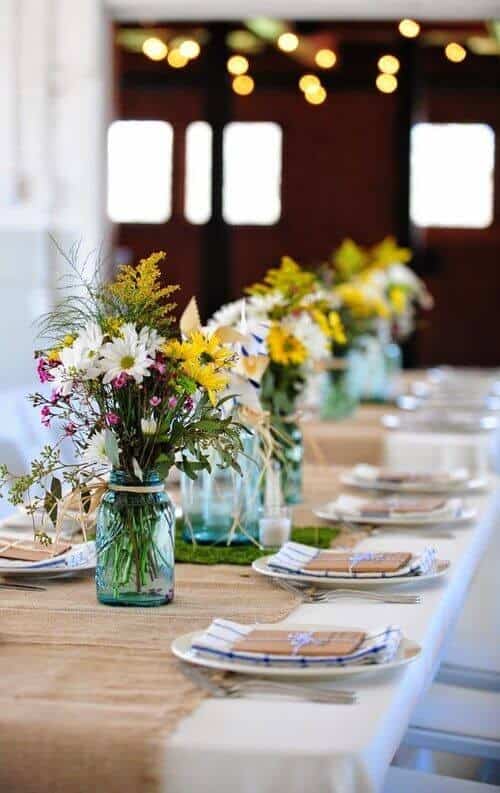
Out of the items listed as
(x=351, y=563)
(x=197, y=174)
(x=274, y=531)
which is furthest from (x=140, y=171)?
(x=351, y=563)

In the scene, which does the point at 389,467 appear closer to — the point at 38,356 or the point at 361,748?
the point at 38,356

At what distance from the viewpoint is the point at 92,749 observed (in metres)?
1.31

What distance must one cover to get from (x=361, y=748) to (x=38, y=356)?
31.7 inches

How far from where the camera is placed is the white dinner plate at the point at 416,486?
298cm

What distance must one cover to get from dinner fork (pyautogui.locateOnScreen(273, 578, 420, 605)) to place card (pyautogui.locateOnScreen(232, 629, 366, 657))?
330 mm

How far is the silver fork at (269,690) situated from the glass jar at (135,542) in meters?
0.34

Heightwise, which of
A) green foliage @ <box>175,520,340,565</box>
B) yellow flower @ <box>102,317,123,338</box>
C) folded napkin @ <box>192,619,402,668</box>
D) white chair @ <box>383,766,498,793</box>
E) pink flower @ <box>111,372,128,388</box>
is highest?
yellow flower @ <box>102,317,123,338</box>

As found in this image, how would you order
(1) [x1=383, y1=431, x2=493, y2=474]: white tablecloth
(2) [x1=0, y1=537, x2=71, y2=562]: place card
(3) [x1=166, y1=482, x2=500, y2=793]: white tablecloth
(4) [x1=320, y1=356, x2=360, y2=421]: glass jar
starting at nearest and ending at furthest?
(3) [x1=166, y1=482, x2=500, y2=793]: white tablecloth
(2) [x1=0, y1=537, x2=71, y2=562]: place card
(1) [x1=383, y1=431, x2=493, y2=474]: white tablecloth
(4) [x1=320, y1=356, x2=360, y2=421]: glass jar

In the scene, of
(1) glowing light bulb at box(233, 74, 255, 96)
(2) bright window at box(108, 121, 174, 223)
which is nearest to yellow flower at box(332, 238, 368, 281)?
(1) glowing light bulb at box(233, 74, 255, 96)

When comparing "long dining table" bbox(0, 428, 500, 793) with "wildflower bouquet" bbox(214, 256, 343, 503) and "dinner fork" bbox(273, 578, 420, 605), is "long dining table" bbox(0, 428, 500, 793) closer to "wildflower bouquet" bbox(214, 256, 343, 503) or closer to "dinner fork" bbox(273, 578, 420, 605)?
"dinner fork" bbox(273, 578, 420, 605)

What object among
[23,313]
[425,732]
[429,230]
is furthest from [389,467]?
[429,230]

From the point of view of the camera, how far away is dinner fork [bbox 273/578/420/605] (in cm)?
192

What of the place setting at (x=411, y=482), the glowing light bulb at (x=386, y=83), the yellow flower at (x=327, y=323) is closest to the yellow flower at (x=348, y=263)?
the place setting at (x=411, y=482)

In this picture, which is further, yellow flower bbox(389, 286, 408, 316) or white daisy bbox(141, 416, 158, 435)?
yellow flower bbox(389, 286, 408, 316)
